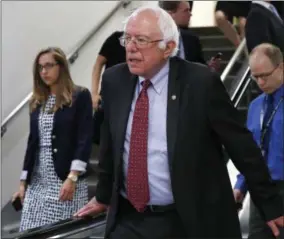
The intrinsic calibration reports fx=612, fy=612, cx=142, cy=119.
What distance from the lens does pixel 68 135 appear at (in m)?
3.71

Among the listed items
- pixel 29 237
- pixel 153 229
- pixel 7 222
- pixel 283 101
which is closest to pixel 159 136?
pixel 153 229

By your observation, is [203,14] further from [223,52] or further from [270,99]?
[270,99]

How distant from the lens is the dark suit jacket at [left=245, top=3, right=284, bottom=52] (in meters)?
4.24

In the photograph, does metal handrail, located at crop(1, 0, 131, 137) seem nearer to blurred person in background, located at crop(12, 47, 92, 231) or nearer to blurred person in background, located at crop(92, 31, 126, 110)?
blurred person in background, located at crop(92, 31, 126, 110)

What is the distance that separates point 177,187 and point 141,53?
53 centimetres

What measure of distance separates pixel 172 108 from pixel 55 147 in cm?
151

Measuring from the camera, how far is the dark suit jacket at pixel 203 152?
231 centimetres

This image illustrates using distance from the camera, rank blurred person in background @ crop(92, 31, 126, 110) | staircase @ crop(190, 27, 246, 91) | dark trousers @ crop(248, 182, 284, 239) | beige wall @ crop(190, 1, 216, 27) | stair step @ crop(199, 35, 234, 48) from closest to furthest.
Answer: dark trousers @ crop(248, 182, 284, 239) → blurred person in background @ crop(92, 31, 126, 110) → staircase @ crop(190, 27, 246, 91) → stair step @ crop(199, 35, 234, 48) → beige wall @ crop(190, 1, 216, 27)

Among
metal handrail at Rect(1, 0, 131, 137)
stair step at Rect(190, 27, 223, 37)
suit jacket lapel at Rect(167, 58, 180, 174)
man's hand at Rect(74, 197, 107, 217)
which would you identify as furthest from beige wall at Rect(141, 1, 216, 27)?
suit jacket lapel at Rect(167, 58, 180, 174)

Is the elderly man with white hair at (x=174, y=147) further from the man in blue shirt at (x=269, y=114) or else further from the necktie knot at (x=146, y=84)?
the man in blue shirt at (x=269, y=114)

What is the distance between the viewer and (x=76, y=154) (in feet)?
12.2

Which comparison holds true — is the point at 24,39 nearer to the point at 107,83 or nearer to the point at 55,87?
the point at 55,87

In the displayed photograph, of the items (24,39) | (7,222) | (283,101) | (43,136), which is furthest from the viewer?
(24,39)

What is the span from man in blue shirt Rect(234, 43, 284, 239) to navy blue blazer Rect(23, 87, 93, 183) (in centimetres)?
101
